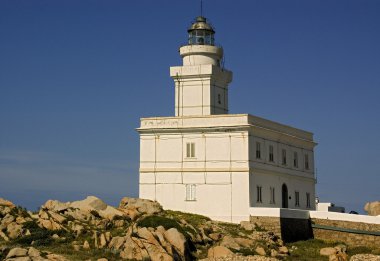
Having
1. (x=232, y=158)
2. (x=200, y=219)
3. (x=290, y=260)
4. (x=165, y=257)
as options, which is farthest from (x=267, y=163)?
(x=165, y=257)

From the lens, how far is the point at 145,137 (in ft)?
172

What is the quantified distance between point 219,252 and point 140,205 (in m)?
9.36

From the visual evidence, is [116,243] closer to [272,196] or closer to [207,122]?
[207,122]

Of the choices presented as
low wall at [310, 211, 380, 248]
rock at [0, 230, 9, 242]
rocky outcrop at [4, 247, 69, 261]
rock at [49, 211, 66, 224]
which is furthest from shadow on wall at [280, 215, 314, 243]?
rock at [0, 230, 9, 242]

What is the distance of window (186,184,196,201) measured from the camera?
5081 cm

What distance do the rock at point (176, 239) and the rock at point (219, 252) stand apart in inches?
65.2

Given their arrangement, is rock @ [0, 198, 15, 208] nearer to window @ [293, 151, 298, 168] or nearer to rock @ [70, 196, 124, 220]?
rock @ [70, 196, 124, 220]

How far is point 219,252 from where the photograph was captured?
135 ft

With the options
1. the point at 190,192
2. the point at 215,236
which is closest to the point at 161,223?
the point at 215,236

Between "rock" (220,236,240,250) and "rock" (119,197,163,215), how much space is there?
6429mm

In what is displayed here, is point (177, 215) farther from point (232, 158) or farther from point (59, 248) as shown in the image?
point (59, 248)

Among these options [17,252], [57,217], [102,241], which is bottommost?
[17,252]

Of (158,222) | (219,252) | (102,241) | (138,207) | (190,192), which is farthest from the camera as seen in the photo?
(190,192)

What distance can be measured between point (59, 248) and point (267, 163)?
17.0m
